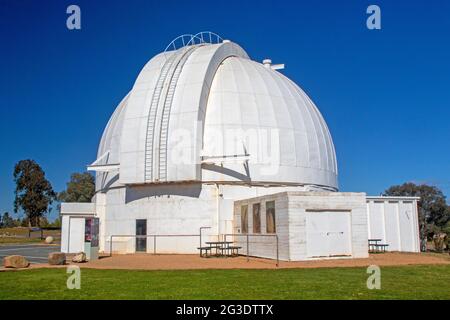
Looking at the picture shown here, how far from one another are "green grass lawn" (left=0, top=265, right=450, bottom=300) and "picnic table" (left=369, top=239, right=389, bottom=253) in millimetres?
10778

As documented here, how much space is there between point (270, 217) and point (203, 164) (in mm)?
6518

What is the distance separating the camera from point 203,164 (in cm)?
2631

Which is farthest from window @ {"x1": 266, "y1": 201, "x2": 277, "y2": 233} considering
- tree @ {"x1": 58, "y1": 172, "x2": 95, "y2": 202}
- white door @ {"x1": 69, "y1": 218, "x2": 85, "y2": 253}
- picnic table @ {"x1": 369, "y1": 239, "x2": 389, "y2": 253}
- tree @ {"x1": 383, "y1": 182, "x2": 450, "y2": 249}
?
tree @ {"x1": 58, "y1": 172, "x2": 95, "y2": 202}

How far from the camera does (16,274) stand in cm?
1491

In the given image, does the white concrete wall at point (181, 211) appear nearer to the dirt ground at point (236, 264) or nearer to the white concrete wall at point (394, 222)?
the dirt ground at point (236, 264)

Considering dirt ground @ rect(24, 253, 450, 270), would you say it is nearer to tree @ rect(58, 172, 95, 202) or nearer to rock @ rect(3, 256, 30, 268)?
rock @ rect(3, 256, 30, 268)

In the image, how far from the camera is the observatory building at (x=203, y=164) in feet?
84.3

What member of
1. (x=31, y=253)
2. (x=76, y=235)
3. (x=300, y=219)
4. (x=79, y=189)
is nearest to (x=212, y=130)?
(x=300, y=219)

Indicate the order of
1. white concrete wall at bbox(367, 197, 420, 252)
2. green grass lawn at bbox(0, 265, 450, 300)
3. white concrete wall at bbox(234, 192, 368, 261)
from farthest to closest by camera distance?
white concrete wall at bbox(367, 197, 420, 252), white concrete wall at bbox(234, 192, 368, 261), green grass lawn at bbox(0, 265, 450, 300)

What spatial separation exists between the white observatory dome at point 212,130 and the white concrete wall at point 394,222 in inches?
152

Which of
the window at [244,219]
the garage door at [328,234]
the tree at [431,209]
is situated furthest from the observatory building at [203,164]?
the tree at [431,209]

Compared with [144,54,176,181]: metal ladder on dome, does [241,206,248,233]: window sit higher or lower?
lower

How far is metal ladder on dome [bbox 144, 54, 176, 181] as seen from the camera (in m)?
25.9
